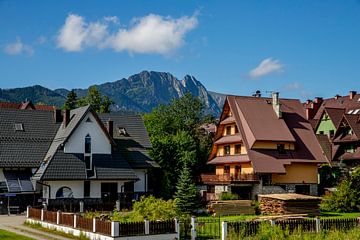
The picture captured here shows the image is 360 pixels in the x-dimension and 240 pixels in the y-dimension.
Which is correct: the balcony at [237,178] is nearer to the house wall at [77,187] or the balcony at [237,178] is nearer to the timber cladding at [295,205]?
the timber cladding at [295,205]

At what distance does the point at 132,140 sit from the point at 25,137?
946cm

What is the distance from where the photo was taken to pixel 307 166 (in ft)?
169

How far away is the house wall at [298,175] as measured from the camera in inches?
1959

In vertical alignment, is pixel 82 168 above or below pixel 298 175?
above

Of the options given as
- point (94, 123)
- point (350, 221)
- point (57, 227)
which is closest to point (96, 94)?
point (94, 123)

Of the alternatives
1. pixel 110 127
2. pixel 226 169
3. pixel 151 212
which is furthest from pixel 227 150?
pixel 151 212

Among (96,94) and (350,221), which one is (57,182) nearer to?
(350,221)

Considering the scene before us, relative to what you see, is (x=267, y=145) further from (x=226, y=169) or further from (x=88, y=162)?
(x=88, y=162)

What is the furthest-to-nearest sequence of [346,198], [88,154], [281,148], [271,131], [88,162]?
[281,148] < [271,131] < [88,154] < [88,162] < [346,198]

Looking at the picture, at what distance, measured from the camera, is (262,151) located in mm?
49469

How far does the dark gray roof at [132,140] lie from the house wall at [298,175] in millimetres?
11209

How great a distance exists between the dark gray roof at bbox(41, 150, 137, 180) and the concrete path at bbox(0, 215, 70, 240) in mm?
4416

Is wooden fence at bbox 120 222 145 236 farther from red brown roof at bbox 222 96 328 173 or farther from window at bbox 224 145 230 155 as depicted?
window at bbox 224 145 230 155

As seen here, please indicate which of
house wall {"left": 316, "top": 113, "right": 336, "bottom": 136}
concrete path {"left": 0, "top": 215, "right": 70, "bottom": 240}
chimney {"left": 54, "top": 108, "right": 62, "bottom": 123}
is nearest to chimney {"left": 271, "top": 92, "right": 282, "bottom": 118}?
house wall {"left": 316, "top": 113, "right": 336, "bottom": 136}
